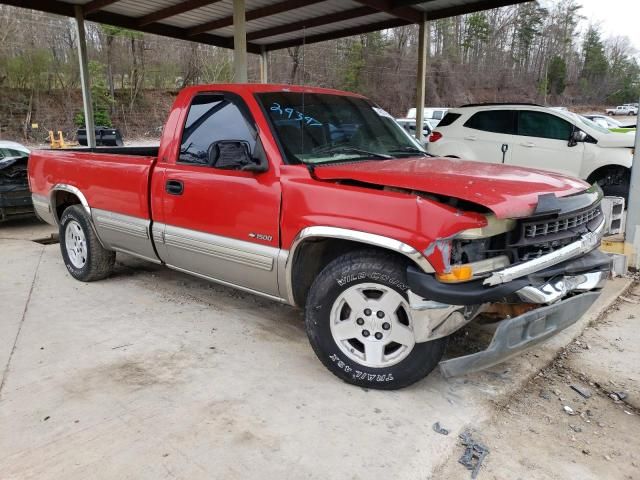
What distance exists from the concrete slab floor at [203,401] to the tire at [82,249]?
69 centimetres

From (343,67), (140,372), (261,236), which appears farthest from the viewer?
(343,67)

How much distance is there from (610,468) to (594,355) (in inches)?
53.0

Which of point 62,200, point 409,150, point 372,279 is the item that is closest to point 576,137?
point 409,150

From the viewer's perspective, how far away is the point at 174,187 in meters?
3.95

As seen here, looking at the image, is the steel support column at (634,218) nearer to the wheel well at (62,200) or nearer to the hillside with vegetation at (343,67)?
the hillside with vegetation at (343,67)

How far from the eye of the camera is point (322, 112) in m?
3.86

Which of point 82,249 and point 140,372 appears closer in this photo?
point 140,372

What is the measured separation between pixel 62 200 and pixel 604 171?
8153 mm

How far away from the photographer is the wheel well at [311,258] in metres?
3.21

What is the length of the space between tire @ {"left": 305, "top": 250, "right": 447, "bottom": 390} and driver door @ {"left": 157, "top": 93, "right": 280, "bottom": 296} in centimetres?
50

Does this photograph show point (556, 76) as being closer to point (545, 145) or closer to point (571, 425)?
point (545, 145)

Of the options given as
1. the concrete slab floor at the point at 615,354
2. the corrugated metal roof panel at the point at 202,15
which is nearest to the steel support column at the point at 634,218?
the concrete slab floor at the point at 615,354

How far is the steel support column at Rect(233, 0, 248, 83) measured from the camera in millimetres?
8305

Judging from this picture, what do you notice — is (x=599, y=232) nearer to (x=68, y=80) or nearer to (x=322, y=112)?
(x=322, y=112)
